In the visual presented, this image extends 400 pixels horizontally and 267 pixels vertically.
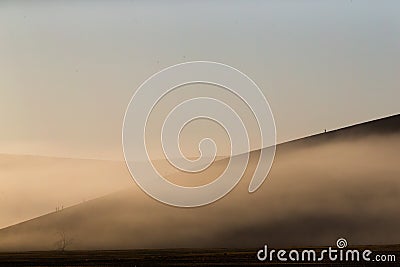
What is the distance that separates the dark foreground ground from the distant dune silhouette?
2 centimetres

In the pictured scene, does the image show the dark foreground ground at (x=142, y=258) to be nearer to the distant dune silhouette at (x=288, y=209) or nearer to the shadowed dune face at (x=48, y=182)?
the distant dune silhouette at (x=288, y=209)

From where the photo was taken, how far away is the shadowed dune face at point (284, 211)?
1693mm

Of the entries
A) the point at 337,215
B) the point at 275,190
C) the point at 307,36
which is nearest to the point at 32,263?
the point at 275,190

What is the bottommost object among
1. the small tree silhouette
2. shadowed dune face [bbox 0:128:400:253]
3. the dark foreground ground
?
the dark foreground ground

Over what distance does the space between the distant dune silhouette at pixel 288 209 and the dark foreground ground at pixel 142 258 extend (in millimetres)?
21

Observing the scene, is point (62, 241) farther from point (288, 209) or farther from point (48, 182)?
point (288, 209)

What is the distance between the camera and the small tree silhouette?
1746 millimetres

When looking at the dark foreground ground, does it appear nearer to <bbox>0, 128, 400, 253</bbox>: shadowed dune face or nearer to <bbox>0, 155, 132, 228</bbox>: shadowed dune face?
<bbox>0, 128, 400, 253</bbox>: shadowed dune face

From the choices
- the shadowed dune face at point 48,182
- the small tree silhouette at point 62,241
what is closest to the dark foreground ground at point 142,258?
the small tree silhouette at point 62,241

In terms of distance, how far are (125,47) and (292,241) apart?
0.79 meters

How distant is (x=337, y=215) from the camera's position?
5.57 feet

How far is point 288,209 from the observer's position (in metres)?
1.71

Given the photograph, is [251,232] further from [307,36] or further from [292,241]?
[307,36]

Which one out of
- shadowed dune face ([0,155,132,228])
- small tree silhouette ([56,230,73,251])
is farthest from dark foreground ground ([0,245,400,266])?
shadowed dune face ([0,155,132,228])
